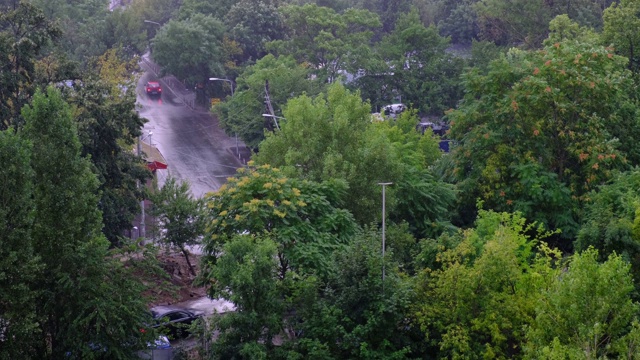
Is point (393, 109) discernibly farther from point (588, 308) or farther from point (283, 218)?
point (588, 308)

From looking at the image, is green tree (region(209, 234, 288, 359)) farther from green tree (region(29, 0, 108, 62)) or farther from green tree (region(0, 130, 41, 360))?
green tree (region(29, 0, 108, 62))

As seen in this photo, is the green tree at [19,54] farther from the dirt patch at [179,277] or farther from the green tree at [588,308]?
the green tree at [588,308]

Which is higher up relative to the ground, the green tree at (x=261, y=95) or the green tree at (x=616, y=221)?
the green tree at (x=616, y=221)

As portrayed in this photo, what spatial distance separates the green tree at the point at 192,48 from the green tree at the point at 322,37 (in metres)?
5.02

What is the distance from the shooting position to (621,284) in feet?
51.3

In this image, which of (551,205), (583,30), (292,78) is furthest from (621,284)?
(292,78)

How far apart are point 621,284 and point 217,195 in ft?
39.8

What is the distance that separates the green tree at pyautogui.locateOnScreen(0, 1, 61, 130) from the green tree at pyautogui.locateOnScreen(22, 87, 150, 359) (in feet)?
35.0

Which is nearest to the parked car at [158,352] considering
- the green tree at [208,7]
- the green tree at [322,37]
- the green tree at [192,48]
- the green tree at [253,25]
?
the green tree at [322,37]

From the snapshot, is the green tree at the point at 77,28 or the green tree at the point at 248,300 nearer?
the green tree at the point at 248,300

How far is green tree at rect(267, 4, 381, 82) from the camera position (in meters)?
54.0

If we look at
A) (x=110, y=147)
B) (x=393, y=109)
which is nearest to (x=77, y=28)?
(x=393, y=109)

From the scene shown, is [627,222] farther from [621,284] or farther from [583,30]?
[583,30]

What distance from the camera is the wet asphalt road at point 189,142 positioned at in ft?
159
